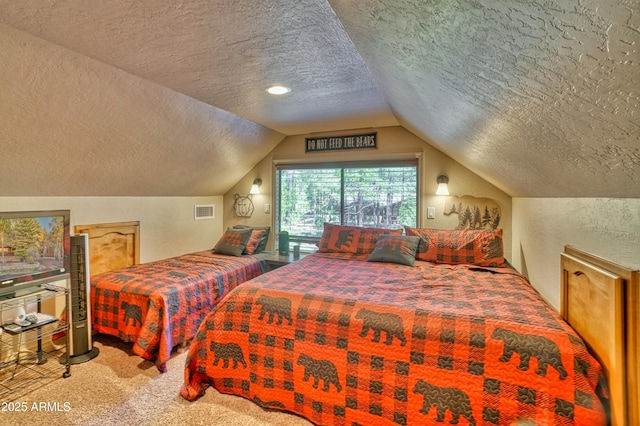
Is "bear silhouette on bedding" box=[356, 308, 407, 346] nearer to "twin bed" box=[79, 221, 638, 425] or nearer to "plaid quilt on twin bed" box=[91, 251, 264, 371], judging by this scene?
"twin bed" box=[79, 221, 638, 425]

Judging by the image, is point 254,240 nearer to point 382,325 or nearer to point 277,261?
point 277,261

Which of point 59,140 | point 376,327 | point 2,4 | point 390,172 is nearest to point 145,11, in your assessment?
point 2,4

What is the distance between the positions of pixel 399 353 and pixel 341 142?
2.79 metres

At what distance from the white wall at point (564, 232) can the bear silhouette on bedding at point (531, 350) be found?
0.46 meters

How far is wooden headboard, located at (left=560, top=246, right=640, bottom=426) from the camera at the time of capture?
1057mm

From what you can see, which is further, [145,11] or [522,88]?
[145,11]

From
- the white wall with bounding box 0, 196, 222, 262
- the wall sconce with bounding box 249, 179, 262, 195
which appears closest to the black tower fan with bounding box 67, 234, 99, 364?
the white wall with bounding box 0, 196, 222, 262

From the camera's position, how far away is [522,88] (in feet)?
3.26

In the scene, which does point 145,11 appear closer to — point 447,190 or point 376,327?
point 376,327

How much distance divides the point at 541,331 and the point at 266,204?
3441mm

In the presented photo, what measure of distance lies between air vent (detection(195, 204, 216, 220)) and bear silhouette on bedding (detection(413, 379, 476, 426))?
3549 millimetres

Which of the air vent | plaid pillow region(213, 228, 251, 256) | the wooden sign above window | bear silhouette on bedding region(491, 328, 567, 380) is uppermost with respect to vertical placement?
the wooden sign above window

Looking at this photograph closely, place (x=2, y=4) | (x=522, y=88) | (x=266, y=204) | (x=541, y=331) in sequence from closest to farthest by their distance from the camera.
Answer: (x=522, y=88) < (x=2, y=4) < (x=541, y=331) < (x=266, y=204)

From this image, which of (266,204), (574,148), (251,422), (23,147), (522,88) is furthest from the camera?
(266,204)
